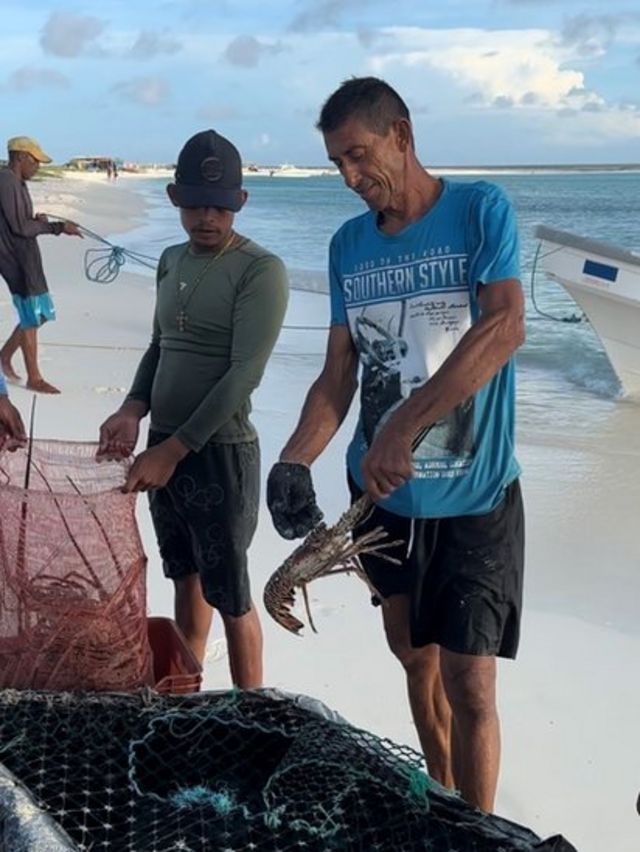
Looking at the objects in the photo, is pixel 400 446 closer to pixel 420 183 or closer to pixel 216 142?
pixel 420 183

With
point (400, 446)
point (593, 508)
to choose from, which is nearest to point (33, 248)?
point (593, 508)

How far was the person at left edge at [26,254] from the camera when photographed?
8000 millimetres

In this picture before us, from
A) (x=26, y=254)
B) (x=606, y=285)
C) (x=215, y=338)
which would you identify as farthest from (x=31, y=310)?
(x=215, y=338)

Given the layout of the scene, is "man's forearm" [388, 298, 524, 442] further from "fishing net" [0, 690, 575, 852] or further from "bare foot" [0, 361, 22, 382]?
"bare foot" [0, 361, 22, 382]

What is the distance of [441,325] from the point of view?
8.28 ft

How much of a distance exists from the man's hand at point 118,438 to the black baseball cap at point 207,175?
671 millimetres

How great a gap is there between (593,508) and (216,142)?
3872mm

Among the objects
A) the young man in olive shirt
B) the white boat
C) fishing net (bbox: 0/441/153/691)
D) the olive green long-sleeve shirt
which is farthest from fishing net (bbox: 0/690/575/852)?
the white boat

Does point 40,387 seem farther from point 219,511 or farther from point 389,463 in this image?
Result: point 389,463

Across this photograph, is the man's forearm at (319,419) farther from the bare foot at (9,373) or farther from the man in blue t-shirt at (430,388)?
the bare foot at (9,373)

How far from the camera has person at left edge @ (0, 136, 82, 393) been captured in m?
8.00

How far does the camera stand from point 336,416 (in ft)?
9.28

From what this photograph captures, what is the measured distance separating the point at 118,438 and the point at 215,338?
42 cm

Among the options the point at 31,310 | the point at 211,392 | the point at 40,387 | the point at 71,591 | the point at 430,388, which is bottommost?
the point at 40,387
